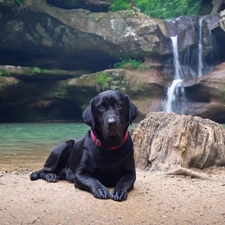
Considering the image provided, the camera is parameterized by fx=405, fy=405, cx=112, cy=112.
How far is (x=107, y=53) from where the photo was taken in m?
26.3

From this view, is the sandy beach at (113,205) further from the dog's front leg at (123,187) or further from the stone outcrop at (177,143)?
the stone outcrop at (177,143)

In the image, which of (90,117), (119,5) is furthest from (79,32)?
(90,117)

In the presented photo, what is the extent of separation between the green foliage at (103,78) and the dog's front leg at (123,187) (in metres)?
19.3

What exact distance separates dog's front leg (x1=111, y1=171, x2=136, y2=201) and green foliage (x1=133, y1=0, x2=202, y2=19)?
1094 inches

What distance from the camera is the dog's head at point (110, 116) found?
403 centimetres

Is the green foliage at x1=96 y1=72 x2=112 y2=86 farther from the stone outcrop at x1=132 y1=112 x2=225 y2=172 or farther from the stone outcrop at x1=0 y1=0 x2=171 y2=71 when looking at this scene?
the stone outcrop at x1=132 y1=112 x2=225 y2=172

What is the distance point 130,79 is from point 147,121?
17.2 meters

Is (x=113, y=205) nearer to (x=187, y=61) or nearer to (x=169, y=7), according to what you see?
(x=187, y=61)

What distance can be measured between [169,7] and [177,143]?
30.1m

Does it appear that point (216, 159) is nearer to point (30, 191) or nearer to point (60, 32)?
point (30, 191)

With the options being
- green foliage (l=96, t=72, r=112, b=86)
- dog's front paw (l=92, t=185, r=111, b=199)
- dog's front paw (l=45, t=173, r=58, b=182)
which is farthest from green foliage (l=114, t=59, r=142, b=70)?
dog's front paw (l=92, t=185, r=111, b=199)

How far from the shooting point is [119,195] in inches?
152

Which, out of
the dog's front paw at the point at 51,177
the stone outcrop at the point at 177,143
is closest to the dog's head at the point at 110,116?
the dog's front paw at the point at 51,177

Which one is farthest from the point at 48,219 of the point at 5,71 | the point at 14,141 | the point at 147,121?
the point at 5,71
